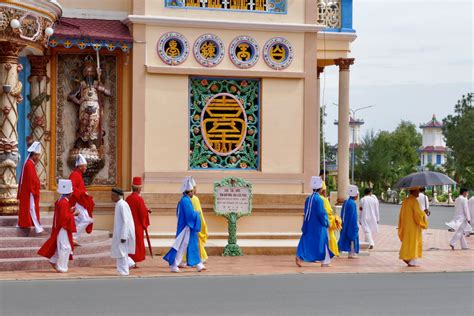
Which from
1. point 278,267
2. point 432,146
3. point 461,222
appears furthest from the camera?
point 432,146

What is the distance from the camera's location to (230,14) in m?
20.3

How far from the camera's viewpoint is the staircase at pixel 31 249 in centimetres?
1611

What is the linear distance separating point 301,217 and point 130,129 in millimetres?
4142

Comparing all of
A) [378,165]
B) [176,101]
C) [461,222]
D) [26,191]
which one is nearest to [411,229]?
[461,222]

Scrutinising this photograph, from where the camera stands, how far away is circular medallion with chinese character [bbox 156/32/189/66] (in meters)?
19.9

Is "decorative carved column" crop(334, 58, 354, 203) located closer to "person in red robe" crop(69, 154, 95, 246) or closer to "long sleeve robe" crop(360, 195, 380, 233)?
"long sleeve robe" crop(360, 195, 380, 233)

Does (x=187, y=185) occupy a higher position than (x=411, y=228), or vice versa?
(x=187, y=185)

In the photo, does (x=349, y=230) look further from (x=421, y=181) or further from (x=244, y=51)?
(x=244, y=51)

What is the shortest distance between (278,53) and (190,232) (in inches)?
221

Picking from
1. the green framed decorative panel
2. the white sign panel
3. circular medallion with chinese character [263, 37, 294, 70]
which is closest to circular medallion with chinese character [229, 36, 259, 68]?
circular medallion with chinese character [263, 37, 294, 70]

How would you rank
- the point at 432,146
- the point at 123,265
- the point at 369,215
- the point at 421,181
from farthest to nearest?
the point at 432,146
the point at 369,215
the point at 421,181
the point at 123,265

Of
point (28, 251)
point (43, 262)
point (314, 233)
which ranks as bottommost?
point (43, 262)

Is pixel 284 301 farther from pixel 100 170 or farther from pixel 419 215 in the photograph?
pixel 100 170

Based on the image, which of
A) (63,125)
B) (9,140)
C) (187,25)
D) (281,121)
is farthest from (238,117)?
(9,140)
